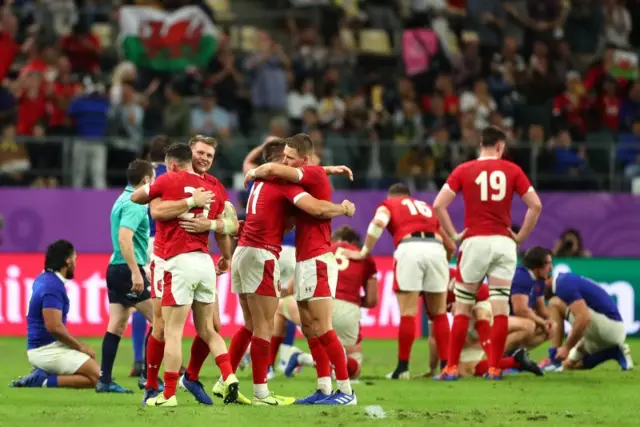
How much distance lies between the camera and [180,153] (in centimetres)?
1119

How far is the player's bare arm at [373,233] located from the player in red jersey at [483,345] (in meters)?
1.03

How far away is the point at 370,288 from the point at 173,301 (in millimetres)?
4586

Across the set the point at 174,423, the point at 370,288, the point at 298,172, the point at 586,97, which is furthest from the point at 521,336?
the point at 586,97

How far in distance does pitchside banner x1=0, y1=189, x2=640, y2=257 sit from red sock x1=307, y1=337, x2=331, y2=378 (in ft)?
33.8

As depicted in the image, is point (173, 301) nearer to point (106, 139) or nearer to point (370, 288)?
point (370, 288)

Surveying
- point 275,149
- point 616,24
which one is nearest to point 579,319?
point 275,149

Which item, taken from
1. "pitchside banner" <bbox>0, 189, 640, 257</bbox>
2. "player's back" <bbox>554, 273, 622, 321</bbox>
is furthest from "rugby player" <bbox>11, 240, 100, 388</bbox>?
"pitchside banner" <bbox>0, 189, 640, 257</bbox>

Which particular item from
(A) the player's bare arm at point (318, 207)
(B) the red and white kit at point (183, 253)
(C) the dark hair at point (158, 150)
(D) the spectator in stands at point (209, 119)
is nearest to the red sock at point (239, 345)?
(B) the red and white kit at point (183, 253)

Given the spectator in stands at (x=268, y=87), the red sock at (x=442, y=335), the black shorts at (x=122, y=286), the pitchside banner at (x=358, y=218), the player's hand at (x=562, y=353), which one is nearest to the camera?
the black shorts at (x=122, y=286)

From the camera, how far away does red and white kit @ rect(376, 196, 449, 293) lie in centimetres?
1495

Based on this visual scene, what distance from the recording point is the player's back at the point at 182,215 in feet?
36.2

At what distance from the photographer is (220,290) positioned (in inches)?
789

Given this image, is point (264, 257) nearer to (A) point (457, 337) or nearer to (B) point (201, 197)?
(B) point (201, 197)

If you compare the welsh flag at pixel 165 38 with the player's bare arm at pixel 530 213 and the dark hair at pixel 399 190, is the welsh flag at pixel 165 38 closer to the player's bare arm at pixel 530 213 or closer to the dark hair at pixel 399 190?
the dark hair at pixel 399 190
